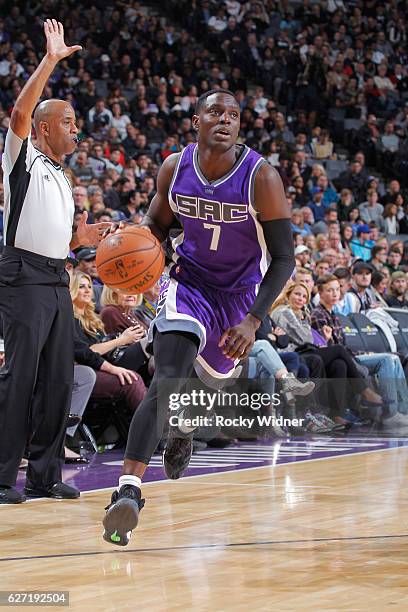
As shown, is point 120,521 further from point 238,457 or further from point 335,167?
point 335,167

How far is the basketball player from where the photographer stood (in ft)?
13.7

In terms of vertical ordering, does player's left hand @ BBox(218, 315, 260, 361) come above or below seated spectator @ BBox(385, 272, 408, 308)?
below

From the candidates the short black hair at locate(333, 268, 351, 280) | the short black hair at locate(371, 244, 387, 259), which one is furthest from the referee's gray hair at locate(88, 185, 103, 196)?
the short black hair at locate(371, 244, 387, 259)

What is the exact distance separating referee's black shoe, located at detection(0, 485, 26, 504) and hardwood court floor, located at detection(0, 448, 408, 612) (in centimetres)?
11

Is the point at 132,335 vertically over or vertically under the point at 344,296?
under

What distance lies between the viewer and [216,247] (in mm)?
4375

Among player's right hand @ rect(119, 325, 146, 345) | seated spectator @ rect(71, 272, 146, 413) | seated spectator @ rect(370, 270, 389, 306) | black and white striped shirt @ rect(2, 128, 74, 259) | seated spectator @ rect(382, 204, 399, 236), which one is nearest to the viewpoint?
black and white striped shirt @ rect(2, 128, 74, 259)

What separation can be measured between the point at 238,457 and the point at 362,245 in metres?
7.46

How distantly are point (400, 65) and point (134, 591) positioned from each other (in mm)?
19326

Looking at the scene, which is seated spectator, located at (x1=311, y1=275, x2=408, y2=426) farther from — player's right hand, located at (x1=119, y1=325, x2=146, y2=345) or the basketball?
the basketball

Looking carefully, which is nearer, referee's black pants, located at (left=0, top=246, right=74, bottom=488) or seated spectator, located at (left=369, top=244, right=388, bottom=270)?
referee's black pants, located at (left=0, top=246, right=74, bottom=488)

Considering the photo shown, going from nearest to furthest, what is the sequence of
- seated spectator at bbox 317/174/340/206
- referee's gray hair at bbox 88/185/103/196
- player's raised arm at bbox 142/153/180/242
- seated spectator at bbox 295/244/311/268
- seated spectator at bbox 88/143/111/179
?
player's raised arm at bbox 142/153/180/242 → referee's gray hair at bbox 88/185/103/196 → seated spectator at bbox 295/244/311/268 → seated spectator at bbox 88/143/111/179 → seated spectator at bbox 317/174/340/206

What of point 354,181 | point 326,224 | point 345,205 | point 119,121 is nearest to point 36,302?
point 326,224

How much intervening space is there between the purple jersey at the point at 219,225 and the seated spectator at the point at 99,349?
2.77m
